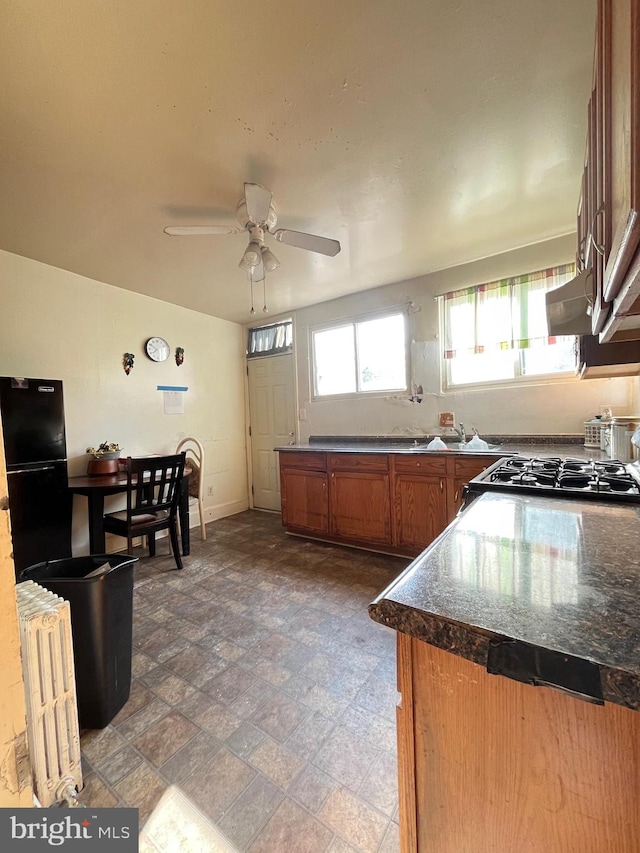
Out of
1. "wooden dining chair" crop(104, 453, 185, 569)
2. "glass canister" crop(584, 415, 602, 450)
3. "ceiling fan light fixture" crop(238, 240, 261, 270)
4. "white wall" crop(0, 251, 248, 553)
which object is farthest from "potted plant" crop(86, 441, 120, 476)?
"glass canister" crop(584, 415, 602, 450)

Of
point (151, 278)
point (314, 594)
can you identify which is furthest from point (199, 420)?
point (314, 594)

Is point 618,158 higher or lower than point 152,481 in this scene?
higher

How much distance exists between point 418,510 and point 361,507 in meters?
0.50

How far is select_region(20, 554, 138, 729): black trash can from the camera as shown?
1.28m

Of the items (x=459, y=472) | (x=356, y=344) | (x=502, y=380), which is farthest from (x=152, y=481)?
(x=502, y=380)

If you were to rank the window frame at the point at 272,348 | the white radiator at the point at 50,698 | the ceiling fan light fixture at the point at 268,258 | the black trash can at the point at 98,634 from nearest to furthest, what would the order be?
the white radiator at the point at 50,698 → the black trash can at the point at 98,634 → the ceiling fan light fixture at the point at 268,258 → the window frame at the point at 272,348

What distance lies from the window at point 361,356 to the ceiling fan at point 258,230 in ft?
5.07

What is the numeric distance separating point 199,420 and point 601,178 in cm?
388

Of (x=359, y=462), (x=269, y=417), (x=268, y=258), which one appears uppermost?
(x=268, y=258)

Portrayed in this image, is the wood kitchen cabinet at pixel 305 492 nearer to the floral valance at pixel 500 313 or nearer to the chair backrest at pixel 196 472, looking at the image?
the chair backrest at pixel 196 472

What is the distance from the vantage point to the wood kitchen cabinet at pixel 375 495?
253 cm

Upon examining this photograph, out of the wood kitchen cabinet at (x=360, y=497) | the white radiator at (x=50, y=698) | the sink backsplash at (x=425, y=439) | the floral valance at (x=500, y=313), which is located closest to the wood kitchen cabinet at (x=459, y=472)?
the wood kitchen cabinet at (x=360, y=497)

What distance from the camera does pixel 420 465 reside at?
262 cm

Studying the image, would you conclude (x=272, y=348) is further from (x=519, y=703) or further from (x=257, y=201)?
(x=519, y=703)
